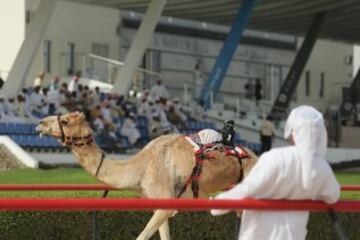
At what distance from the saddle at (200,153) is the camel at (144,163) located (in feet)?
0.12

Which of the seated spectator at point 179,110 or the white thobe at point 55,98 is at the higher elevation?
the white thobe at point 55,98

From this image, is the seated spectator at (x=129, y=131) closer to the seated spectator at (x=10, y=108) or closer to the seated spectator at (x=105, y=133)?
the seated spectator at (x=105, y=133)

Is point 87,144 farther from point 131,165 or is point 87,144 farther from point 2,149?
point 2,149

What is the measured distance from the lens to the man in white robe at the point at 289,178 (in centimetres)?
544

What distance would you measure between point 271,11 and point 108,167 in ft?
116

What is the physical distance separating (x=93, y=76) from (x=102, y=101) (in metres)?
8.22

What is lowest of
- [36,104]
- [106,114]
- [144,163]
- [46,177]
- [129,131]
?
[129,131]

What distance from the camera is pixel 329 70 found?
63.4 metres

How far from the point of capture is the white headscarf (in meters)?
5.45

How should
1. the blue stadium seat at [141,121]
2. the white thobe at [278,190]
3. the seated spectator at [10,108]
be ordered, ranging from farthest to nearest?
the blue stadium seat at [141,121], the seated spectator at [10,108], the white thobe at [278,190]

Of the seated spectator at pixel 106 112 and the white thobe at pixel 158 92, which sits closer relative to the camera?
the seated spectator at pixel 106 112

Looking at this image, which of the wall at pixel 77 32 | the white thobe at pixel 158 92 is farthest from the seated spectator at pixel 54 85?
the wall at pixel 77 32

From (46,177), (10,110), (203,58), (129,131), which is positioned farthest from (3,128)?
(203,58)

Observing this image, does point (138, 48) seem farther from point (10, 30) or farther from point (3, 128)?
point (10, 30)
